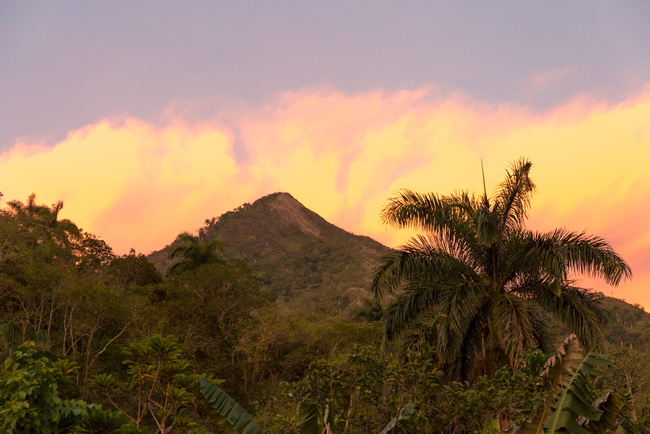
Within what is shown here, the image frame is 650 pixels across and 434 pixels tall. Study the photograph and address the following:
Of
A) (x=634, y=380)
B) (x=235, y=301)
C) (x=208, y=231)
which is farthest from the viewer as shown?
(x=208, y=231)

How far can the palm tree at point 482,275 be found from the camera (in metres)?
10.2

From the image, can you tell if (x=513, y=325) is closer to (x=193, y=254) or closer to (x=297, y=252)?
(x=193, y=254)

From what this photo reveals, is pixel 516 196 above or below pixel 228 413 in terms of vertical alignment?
above

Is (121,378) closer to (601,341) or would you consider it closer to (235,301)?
(235,301)

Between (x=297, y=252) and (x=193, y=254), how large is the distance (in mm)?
97091

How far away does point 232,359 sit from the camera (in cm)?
2800

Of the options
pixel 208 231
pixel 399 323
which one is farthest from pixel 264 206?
pixel 399 323

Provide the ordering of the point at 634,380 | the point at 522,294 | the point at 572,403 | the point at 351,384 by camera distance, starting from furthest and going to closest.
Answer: the point at 634,380
the point at 522,294
the point at 351,384
the point at 572,403

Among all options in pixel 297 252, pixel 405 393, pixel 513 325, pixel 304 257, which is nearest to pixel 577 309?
pixel 513 325

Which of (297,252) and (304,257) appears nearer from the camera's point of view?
(304,257)

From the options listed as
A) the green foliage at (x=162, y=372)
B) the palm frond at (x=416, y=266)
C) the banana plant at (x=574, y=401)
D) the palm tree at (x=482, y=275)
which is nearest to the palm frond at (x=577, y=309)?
the palm tree at (x=482, y=275)

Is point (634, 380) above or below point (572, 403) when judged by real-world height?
above

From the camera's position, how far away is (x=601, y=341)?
10180 mm

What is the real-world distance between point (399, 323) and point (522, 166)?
170 inches
